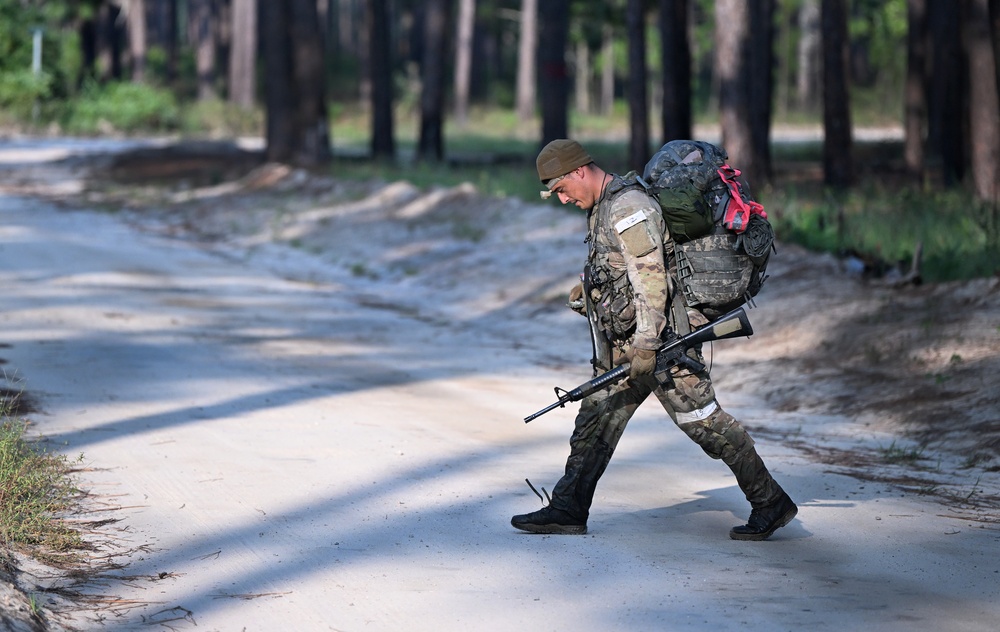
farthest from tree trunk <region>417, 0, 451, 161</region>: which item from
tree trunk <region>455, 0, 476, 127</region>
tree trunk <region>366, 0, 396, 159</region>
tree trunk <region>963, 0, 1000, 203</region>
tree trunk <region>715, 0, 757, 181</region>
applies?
tree trunk <region>455, 0, 476, 127</region>

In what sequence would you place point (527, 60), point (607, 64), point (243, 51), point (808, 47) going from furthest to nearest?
point (607, 64), point (808, 47), point (527, 60), point (243, 51)

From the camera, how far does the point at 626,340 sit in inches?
225

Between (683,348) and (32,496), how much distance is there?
2973 mm

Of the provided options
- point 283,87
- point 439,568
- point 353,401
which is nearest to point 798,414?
point 353,401

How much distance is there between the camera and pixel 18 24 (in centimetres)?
4156

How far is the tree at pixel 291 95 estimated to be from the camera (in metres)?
25.8

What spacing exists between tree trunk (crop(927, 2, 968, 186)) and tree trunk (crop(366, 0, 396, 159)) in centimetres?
1142

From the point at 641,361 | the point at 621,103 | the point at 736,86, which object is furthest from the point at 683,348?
the point at 621,103

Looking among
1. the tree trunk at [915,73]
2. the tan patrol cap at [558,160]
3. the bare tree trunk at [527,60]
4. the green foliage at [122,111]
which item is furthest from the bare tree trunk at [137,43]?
the tan patrol cap at [558,160]

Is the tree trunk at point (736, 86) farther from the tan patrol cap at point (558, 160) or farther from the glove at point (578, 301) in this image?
the tan patrol cap at point (558, 160)

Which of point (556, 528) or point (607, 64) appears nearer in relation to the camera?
point (556, 528)

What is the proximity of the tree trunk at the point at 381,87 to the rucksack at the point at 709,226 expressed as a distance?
74.9ft

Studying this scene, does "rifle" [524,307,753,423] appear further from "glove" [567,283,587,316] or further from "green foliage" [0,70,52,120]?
"green foliage" [0,70,52,120]

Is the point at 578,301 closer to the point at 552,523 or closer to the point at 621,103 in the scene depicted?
the point at 552,523
